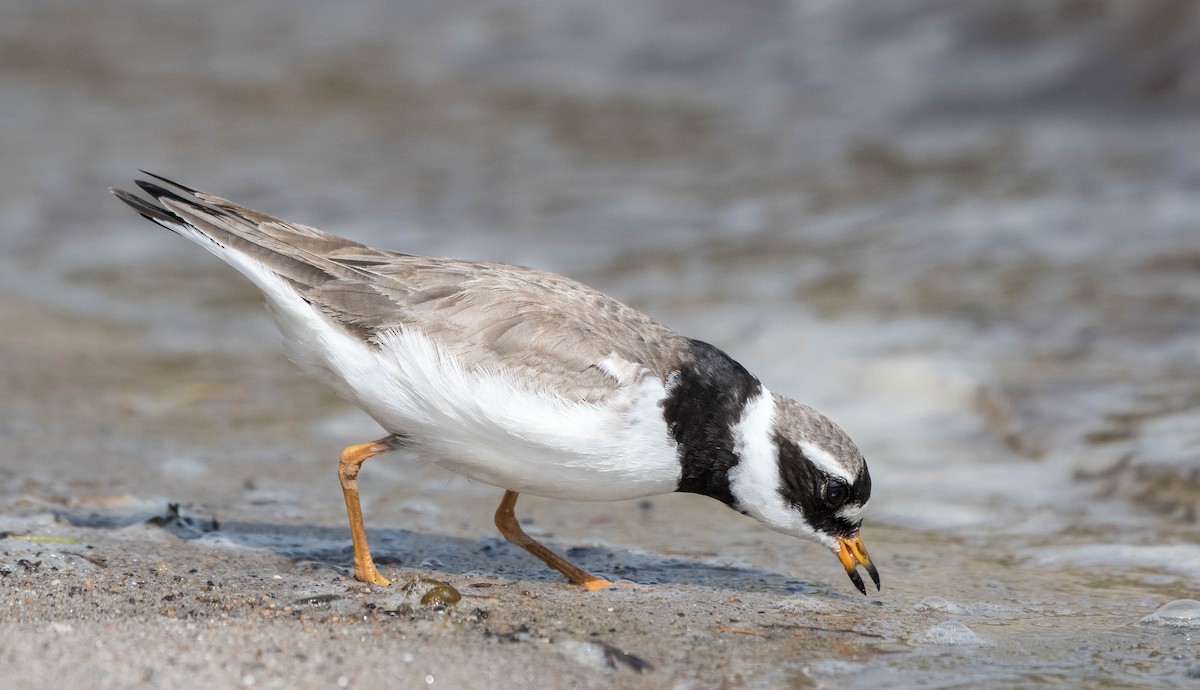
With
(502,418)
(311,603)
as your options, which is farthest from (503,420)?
(311,603)

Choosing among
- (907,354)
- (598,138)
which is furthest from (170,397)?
(598,138)

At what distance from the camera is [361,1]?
21.3 meters

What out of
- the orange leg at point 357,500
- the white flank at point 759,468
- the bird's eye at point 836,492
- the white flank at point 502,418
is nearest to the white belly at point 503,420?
the white flank at point 502,418

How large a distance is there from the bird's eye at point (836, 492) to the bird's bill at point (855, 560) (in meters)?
0.20

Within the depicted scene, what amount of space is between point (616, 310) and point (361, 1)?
1755cm

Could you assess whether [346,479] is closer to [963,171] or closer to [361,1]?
[963,171]

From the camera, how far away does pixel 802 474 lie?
16.4 feet

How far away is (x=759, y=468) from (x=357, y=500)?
1620mm

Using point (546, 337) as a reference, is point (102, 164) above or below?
above

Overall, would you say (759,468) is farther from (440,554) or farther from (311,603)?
(311,603)

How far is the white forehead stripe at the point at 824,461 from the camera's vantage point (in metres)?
4.95

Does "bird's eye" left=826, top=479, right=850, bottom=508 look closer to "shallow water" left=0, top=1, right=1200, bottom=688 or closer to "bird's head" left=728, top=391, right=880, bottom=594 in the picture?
"bird's head" left=728, top=391, right=880, bottom=594

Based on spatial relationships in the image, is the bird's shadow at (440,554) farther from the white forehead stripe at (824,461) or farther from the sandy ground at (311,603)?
the white forehead stripe at (824,461)

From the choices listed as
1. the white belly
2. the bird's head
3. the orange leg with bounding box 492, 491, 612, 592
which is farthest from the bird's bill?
the orange leg with bounding box 492, 491, 612, 592
